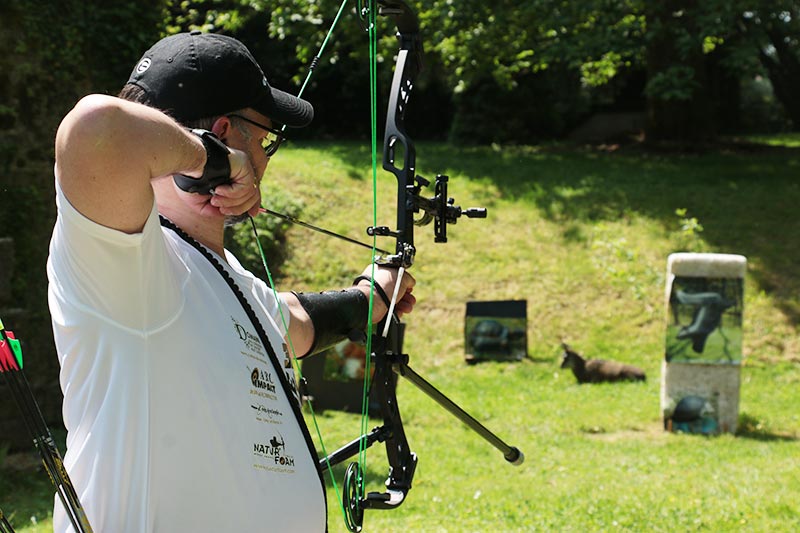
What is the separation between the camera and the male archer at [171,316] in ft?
4.58

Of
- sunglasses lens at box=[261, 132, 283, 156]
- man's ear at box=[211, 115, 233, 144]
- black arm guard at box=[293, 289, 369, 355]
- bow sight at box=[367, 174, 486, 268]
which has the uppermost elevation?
man's ear at box=[211, 115, 233, 144]

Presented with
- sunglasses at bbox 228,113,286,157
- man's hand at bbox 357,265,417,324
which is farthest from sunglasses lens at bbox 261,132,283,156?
man's hand at bbox 357,265,417,324

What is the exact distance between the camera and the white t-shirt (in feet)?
4.77

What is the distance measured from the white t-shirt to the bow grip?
4.5 inches

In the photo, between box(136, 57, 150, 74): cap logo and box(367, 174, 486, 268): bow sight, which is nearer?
box(136, 57, 150, 74): cap logo

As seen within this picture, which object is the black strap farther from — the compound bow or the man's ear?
the compound bow

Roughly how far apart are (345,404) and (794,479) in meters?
3.28

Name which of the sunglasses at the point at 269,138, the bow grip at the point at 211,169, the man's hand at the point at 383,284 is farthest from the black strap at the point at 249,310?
the man's hand at the point at 383,284

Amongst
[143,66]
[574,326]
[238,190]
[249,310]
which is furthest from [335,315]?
[574,326]

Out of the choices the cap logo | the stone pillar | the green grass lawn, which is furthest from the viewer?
the stone pillar

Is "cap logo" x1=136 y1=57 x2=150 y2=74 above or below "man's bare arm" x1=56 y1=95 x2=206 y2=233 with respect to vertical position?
above

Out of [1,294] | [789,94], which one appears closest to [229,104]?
[1,294]

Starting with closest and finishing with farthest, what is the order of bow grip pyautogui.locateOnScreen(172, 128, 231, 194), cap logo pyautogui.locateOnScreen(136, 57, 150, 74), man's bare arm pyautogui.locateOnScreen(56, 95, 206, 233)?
man's bare arm pyautogui.locateOnScreen(56, 95, 206, 233) → bow grip pyautogui.locateOnScreen(172, 128, 231, 194) → cap logo pyautogui.locateOnScreen(136, 57, 150, 74)

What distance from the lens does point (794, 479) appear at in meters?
5.71
